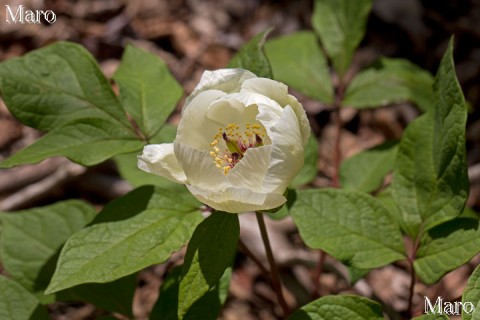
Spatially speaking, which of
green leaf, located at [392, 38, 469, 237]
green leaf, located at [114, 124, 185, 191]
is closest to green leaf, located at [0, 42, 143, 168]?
green leaf, located at [114, 124, 185, 191]

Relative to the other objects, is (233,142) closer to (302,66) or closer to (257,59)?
(257,59)

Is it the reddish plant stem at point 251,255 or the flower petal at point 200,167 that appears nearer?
the flower petal at point 200,167

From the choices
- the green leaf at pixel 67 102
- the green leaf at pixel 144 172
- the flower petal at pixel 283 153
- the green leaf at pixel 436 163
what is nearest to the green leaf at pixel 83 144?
the green leaf at pixel 67 102

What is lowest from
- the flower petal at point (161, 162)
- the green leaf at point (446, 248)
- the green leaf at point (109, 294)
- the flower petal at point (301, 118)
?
the green leaf at point (109, 294)

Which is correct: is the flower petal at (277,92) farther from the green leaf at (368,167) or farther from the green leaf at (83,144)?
the green leaf at (368,167)

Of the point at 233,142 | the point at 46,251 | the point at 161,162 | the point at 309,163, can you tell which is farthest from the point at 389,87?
the point at 46,251

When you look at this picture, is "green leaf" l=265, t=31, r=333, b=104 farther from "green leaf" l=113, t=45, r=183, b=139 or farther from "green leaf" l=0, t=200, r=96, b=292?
"green leaf" l=0, t=200, r=96, b=292
